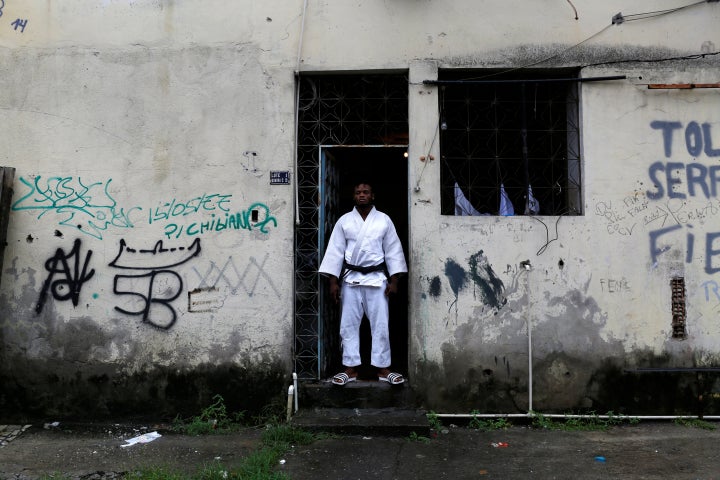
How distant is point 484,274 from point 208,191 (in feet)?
8.47

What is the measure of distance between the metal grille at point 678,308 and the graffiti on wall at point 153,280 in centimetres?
424

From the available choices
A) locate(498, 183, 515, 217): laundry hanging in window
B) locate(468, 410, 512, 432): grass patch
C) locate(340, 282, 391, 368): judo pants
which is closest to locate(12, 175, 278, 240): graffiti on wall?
locate(340, 282, 391, 368): judo pants

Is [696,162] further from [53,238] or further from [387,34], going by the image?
[53,238]

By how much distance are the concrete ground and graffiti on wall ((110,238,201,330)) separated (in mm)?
1020

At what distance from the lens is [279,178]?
5.52 meters

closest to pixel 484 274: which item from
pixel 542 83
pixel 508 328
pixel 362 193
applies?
pixel 508 328

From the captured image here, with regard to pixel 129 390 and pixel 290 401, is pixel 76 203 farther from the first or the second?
pixel 290 401

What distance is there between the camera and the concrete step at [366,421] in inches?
196

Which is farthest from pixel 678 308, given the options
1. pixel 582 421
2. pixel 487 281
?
pixel 487 281

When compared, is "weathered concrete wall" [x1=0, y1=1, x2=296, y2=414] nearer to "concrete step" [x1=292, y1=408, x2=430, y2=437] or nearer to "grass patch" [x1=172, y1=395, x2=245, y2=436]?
"grass patch" [x1=172, y1=395, x2=245, y2=436]

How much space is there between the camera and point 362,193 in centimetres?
562

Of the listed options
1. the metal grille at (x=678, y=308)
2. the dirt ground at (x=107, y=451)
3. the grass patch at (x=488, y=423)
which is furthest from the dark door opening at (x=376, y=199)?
the metal grille at (x=678, y=308)

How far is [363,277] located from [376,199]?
2175mm

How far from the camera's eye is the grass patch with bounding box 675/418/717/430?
17.2 feet
